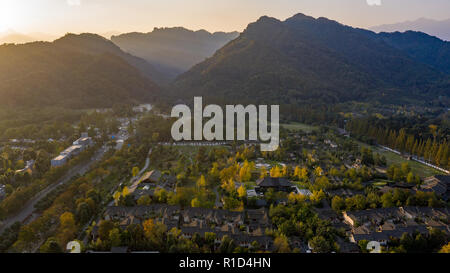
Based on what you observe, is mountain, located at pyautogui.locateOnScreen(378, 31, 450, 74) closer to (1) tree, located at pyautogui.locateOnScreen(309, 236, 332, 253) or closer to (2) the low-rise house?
(2) the low-rise house

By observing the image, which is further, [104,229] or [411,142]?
[411,142]

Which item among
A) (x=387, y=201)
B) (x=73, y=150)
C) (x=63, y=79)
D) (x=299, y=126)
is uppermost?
(x=63, y=79)

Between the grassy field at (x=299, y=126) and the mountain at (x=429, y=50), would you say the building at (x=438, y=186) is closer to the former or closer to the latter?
the grassy field at (x=299, y=126)

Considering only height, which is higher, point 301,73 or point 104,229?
point 301,73

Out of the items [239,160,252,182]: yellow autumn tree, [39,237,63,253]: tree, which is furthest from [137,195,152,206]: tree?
[239,160,252,182]: yellow autumn tree

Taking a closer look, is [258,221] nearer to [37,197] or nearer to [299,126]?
[37,197]

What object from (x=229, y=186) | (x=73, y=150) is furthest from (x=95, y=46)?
(x=229, y=186)
